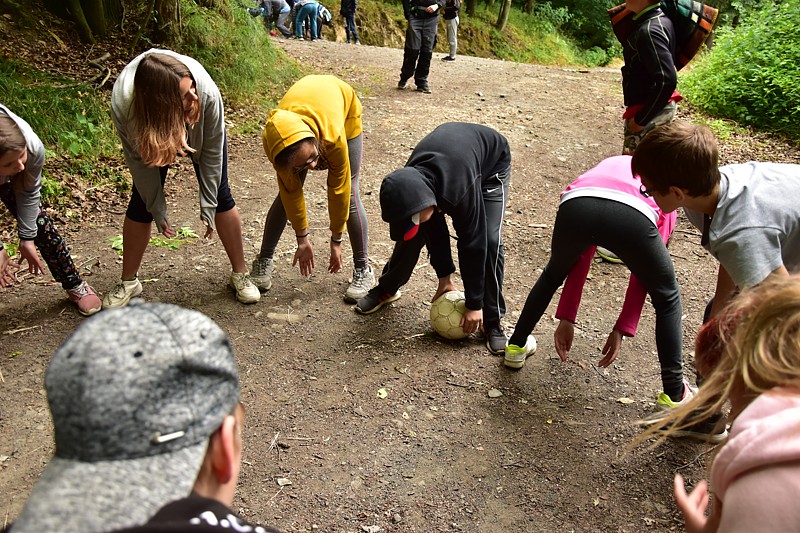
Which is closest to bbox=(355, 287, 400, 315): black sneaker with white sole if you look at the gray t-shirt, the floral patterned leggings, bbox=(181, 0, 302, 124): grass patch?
the floral patterned leggings

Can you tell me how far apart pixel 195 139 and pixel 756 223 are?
2786 millimetres

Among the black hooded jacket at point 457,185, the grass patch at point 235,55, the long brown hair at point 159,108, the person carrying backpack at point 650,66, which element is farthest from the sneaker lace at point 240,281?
the grass patch at point 235,55

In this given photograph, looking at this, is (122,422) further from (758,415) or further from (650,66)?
(650,66)

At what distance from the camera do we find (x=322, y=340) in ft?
12.3

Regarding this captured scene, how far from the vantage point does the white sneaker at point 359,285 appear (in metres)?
4.10

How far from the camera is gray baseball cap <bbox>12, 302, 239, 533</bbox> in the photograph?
0.93m

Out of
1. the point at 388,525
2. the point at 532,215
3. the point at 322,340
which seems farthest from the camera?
the point at 532,215

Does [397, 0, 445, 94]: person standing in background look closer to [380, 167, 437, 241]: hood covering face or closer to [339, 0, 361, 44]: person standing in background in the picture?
[380, 167, 437, 241]: hood covering face

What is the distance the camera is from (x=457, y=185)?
3.03 m

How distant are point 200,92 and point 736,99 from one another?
753 centimetres

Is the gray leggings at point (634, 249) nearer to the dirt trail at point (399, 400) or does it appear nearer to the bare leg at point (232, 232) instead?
the dirt trail at point (399, 400)

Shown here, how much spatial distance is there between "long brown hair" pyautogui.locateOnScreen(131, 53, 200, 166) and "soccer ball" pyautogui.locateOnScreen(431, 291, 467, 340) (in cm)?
171

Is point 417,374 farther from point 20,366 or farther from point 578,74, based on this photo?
point 578,74

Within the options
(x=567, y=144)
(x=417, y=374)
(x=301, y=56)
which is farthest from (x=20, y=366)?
(x=301, y=56)
